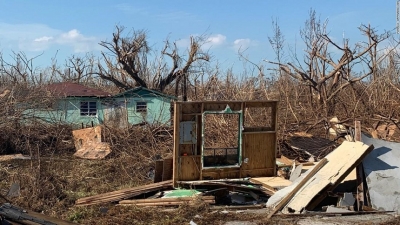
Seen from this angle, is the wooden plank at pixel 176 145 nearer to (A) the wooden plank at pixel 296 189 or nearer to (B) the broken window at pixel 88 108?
(A) the wooden plank at pixel 296 189

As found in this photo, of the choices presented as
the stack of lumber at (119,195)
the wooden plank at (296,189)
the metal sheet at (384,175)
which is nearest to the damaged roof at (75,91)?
the stack of lumber at (119,195)

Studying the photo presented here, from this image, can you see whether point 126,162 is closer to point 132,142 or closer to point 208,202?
point 132,142

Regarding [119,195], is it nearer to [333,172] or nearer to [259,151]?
[259,151]

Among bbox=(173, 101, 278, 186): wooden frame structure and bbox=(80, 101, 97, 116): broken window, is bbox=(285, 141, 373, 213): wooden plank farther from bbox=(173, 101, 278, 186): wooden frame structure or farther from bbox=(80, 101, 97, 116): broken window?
bbox=(80, 101, 97, 116): broken window

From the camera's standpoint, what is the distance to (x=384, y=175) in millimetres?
8781

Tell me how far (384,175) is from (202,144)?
3.92m

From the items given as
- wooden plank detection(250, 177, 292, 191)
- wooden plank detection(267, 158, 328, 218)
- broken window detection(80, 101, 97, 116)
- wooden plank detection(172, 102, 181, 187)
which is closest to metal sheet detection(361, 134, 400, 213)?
wooden plank detection(267, 158, 328, 218)

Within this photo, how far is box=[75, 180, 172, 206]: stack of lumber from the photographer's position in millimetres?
8953

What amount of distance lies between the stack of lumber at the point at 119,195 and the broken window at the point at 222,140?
1218 mm

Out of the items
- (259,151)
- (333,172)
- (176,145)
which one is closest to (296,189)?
(333,172)

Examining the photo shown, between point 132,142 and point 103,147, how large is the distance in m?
1.11

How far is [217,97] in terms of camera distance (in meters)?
19.8

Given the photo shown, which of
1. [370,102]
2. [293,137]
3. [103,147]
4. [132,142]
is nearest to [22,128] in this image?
[103,147]

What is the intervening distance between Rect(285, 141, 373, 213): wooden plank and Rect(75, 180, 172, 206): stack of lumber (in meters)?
3.02
